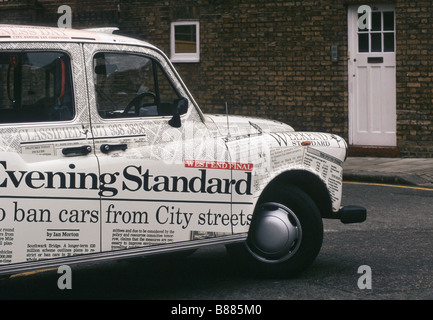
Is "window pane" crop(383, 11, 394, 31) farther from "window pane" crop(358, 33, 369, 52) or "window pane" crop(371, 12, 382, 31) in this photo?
"window pane" crop(358, 33, 369, 52)

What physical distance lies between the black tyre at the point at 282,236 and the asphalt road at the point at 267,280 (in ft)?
0.41

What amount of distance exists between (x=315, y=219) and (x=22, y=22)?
14682 mm

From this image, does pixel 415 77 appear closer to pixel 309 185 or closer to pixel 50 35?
pixel 309 185

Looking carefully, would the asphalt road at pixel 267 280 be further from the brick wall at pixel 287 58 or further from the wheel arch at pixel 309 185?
the brick wall at pixel 287 58

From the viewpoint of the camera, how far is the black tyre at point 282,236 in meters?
6.86

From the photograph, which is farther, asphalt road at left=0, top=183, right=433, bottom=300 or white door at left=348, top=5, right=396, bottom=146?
white door at left=348, top=5, right=396, bottom=146

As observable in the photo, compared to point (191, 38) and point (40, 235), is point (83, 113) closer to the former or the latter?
point (40, 235)

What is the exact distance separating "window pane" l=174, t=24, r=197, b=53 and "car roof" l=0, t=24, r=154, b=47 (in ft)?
39.8

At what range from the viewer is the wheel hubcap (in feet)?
22.5

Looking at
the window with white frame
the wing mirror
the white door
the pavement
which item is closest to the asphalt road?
the wing mirror

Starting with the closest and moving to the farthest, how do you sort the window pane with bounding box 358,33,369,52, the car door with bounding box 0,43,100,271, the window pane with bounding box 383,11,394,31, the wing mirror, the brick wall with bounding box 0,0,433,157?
the car door with bounding box 0,43,100,271 → the wing mirror → the brick wall with bounding box 0,0,433,157 → the window pane with bounding box 383,11,394,31 → the window pane with bounding box 358,33,369,52

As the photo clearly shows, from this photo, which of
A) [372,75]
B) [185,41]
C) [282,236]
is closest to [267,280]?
[282,236]

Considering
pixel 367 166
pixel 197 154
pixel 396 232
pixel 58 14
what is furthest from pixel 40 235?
pixel 58 14

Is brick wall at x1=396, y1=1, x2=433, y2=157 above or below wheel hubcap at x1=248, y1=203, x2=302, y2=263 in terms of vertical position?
above
